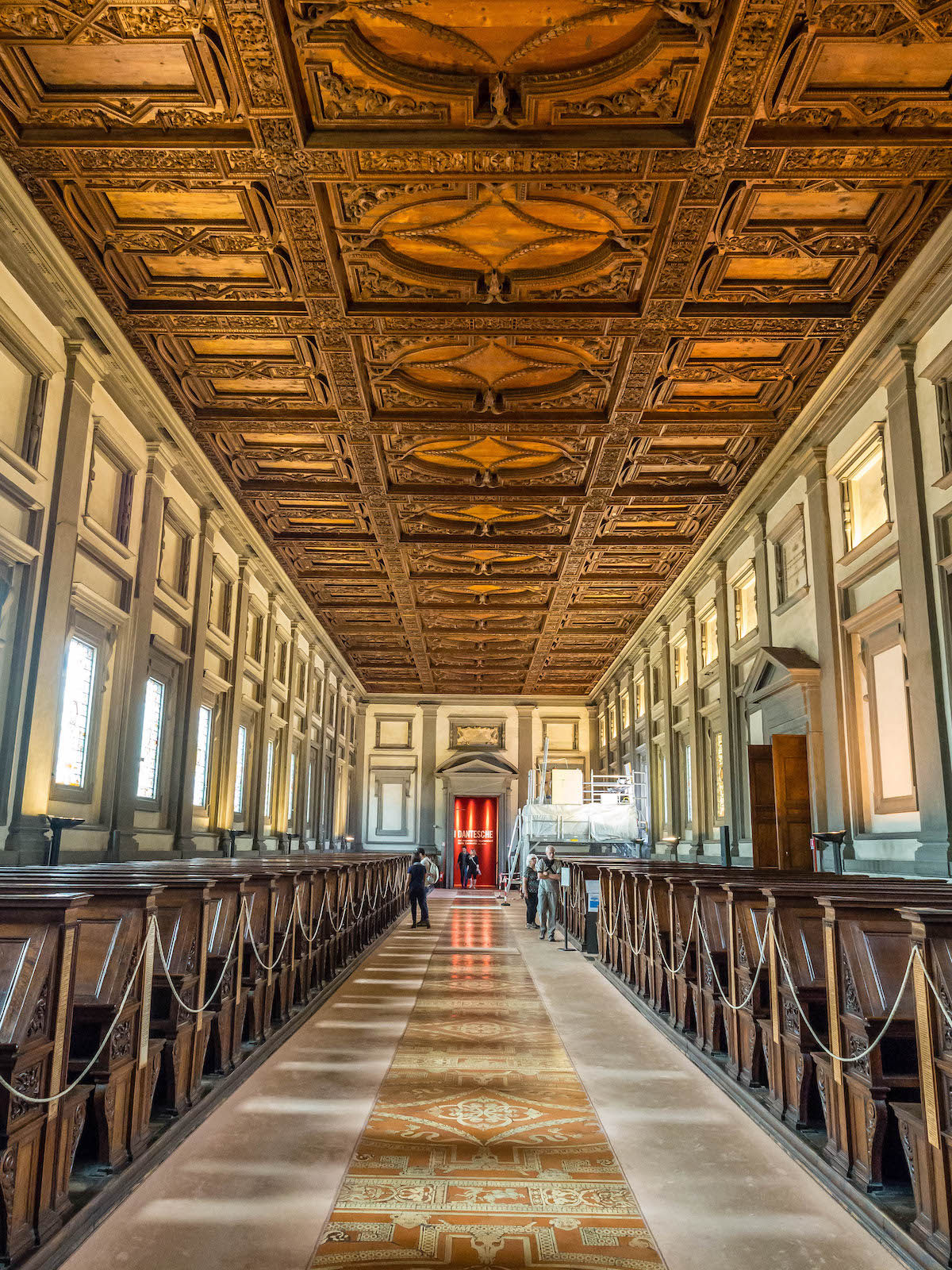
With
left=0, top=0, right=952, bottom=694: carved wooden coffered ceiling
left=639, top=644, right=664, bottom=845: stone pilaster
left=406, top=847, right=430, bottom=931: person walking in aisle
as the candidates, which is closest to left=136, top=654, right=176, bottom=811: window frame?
left=0, top=0, right=952, bottom=694: carved wooden coffered ceiling

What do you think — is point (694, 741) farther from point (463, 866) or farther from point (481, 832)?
point (481, 832)

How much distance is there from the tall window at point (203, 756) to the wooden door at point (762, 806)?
8.33 m

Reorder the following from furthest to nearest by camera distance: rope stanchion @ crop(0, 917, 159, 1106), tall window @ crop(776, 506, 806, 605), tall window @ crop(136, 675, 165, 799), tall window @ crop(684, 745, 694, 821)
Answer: tall window @ crop(684, 745, 694, 821), tall window @ crop(776, 506, 806, 605), tall window @ crop(136, 675, 165, 799), rope stanchion @ crop(0, 917, 159, 1106)

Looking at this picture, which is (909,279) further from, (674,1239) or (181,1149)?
(181,1149)

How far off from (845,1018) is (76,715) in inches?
342

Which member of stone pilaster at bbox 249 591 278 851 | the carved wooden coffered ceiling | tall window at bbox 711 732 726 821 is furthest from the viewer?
stone pilaster at bbox 249 591 278 851

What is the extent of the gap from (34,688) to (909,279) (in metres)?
9.05

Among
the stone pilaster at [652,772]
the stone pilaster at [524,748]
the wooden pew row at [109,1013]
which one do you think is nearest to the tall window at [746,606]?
the stone pilaster at [652,772]

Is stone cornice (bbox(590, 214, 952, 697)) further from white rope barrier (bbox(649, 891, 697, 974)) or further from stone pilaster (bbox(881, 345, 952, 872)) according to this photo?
white rope barrier (bbox(649, 891, 697, 974))

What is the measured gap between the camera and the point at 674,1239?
346 cm

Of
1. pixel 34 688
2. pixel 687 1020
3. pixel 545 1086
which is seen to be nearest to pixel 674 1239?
pixel 545 1086

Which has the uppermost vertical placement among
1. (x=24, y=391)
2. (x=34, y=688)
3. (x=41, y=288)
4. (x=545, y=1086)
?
(x=41, y=288)

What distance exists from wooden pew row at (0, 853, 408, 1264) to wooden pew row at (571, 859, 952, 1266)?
3000mm

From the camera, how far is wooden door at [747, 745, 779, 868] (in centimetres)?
1395
